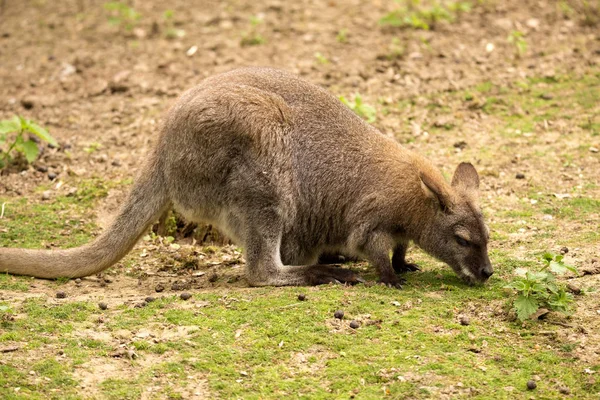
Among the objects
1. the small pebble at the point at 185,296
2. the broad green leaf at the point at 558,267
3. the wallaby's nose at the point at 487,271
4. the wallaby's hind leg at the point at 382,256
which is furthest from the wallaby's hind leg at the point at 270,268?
the broad green leaf at the point at 558,267

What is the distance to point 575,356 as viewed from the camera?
5.02m

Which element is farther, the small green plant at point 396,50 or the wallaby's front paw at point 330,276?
the small green plant at point 396,50

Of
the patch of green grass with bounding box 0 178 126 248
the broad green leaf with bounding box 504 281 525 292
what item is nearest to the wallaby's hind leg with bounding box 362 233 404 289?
the broad green leaf with bounding box 504 281 525 292

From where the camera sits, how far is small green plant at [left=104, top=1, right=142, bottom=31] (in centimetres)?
1180

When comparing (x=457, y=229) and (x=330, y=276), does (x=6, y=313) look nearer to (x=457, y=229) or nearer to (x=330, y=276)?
(x=330, y=276)

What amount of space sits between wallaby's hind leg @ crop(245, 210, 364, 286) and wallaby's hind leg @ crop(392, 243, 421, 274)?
0.46 m

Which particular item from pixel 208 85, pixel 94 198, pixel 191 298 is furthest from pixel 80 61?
pixel 191 298

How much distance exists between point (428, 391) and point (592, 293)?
172 cm

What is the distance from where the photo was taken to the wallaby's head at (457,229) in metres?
6.24

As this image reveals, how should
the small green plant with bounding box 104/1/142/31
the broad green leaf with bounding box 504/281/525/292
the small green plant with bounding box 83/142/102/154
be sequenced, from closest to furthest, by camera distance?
the broad green leaf with bounding box 504/281/525/292
the small green plant with bounding box 83/142/102/154
the small green plant with bounding box 104/1/142/31

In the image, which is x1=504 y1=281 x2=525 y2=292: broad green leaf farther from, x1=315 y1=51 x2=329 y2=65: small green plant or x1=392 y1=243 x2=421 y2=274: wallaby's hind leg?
x1=315 y1=51 x2=329 y2=65: small green plant

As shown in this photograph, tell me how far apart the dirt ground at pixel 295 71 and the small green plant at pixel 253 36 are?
17 millimetres

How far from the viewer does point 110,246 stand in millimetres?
6391

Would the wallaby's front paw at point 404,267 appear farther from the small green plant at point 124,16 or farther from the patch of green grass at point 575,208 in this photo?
the small green plant at point 124,16
